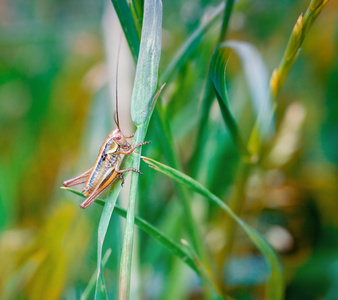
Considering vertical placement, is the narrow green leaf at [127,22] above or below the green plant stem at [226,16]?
below

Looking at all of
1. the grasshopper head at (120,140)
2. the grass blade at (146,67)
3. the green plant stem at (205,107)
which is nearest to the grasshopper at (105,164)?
the grasshopper head at (120,140)

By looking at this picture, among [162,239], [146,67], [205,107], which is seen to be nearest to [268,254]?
[162,239]

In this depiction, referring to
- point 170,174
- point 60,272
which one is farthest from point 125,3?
point 60,272

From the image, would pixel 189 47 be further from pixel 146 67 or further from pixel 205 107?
pixel 146 67

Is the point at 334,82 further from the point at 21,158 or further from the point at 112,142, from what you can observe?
the point at 21,158

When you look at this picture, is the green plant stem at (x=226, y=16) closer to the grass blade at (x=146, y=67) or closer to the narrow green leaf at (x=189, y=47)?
the narrow green leaf at (x=189, y=47)
